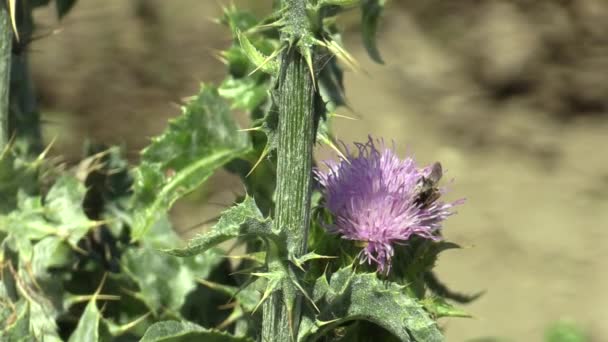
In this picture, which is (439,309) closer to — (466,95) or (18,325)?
(18,325)

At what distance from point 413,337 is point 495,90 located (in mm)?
4870

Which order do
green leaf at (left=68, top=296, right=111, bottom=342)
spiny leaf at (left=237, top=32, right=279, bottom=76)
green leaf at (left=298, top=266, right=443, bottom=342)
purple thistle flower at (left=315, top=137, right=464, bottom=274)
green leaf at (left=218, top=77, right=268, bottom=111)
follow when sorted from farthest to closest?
1. green leaf at (left=218, top=77, right=268, bottom=111)
2. green leaf at (left=68, top=296, right=111, bottom=342)
3. purple thistle flower at (left=315, top=137, right=464, bottom=274)
4. green leaf at (left=298, top=266, right=443, bottom=342)
5. spiny leaf at (left=237, top=32, right=279, bottom=76)

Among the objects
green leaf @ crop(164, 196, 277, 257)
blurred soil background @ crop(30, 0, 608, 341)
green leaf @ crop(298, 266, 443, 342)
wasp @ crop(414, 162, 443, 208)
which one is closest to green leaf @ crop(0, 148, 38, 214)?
green leaf @ crop(164, 196, 277, 257)

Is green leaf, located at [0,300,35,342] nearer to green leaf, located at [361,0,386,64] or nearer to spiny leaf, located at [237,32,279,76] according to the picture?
spiny leaf, located at [237,32,279,76]

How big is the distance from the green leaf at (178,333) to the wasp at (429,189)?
0.59m

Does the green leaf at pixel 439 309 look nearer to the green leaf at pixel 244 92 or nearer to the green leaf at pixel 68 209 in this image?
the green leaf at pixel 244 92

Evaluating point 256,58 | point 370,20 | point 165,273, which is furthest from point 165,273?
point 256,58

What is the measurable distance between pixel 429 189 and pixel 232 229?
0.57m

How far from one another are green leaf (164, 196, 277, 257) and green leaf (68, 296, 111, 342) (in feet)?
2.47

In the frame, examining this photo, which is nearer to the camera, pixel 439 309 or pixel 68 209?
pixel 439 309

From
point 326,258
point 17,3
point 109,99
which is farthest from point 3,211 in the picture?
point 109,99

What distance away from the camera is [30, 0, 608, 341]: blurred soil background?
6.87 m

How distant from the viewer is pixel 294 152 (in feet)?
7.95

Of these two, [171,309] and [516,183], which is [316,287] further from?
[516,183]
